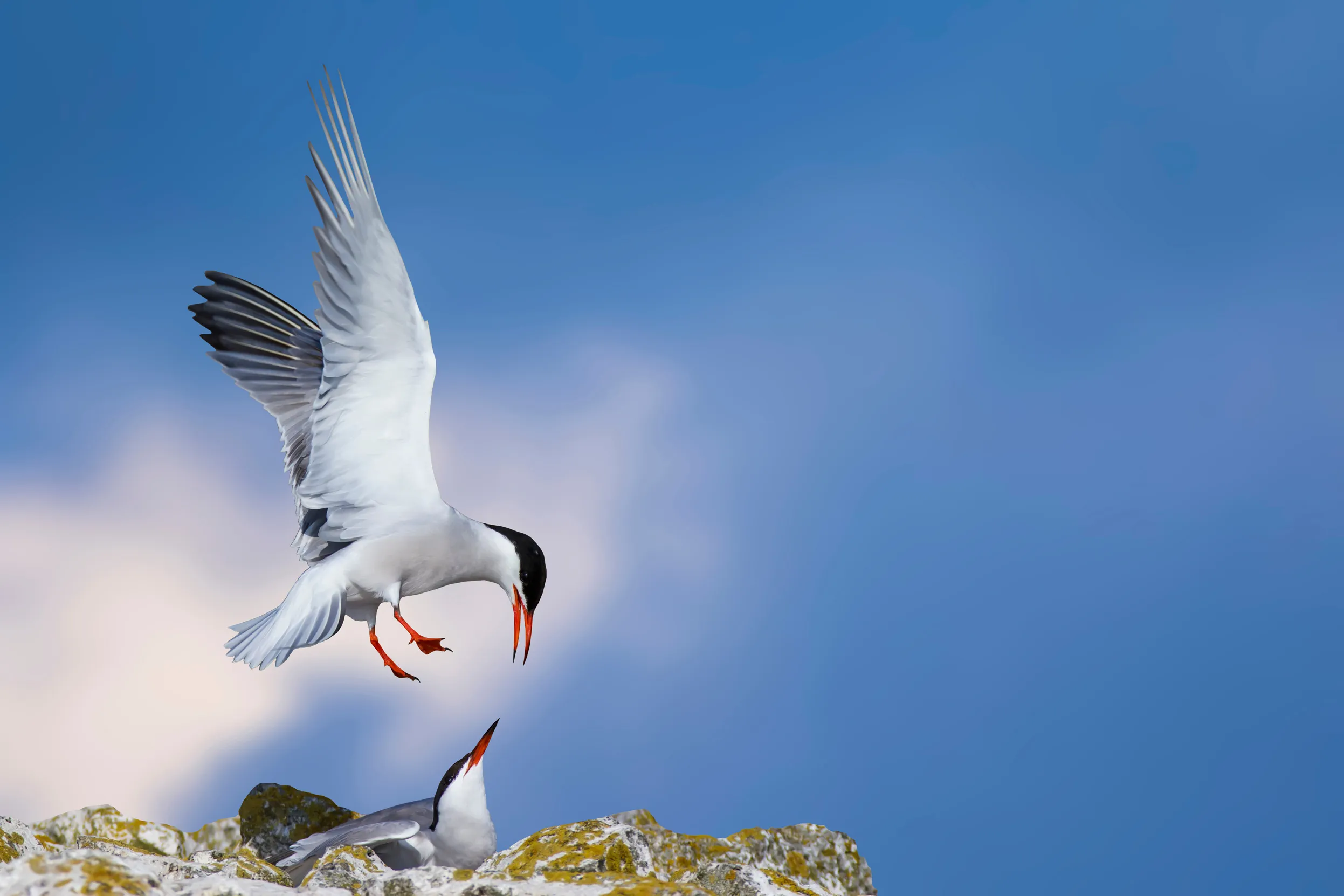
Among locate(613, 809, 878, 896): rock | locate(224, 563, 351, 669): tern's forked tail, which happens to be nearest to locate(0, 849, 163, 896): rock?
locate(613, 809, 878, 896): rock

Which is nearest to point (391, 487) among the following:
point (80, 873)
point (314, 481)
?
point (314, 481)

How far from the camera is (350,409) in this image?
26.3 ft

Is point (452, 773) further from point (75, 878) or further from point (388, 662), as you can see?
point (75, 878)

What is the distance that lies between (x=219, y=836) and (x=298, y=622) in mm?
2053

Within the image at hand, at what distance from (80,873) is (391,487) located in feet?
17.1

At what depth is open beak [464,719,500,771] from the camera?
7949mm

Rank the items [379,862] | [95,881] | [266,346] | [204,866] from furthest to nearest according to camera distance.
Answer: [266,346] < [379,862] < [204,866] < [95,881]

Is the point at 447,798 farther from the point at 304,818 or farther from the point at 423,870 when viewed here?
the point at 423,870

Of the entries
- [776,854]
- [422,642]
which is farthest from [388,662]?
[776,854]

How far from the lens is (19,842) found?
5430 mm

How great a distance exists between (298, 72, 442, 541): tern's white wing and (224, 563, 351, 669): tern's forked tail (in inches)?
14.6

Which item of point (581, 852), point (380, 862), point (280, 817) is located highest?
point (280, 817)

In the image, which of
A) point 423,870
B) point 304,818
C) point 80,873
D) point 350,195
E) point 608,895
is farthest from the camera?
point 304,818

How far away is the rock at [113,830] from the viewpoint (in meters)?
7.65
